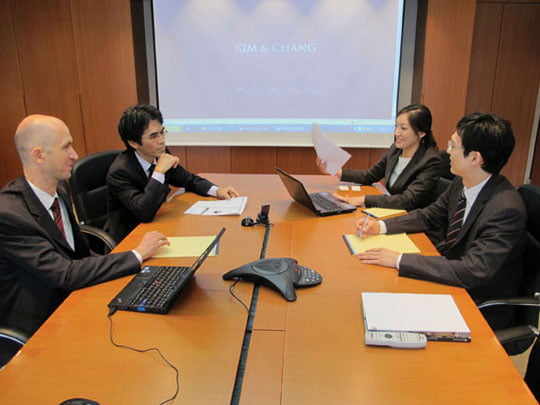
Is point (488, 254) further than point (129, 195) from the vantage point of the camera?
No

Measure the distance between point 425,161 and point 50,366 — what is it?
2.20 meters

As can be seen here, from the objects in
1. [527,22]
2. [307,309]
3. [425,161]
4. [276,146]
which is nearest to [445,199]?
[425,161]

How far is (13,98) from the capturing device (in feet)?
15.1

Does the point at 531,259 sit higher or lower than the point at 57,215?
lower

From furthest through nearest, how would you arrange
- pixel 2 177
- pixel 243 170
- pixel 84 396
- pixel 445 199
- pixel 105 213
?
pixel 2 177 < pixel 243 170 < pixel 105 213 < pixel 445 199 < pixel 84 396

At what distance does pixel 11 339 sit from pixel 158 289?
452mm

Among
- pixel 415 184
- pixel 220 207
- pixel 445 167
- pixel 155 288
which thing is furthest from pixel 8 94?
pixel 445 167

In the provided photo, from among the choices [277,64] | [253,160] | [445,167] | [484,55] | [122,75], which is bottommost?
[253,160]

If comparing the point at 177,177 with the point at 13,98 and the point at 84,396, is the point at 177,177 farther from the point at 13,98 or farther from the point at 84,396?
the point at 13,98

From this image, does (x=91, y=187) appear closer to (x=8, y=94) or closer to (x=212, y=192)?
(x=212, y=192)

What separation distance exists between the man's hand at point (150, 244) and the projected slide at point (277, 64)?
2908 millimetres

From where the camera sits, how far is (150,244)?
157 centimetres

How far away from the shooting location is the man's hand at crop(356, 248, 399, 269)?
152 cm

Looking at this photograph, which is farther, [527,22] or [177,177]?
[527,22]
